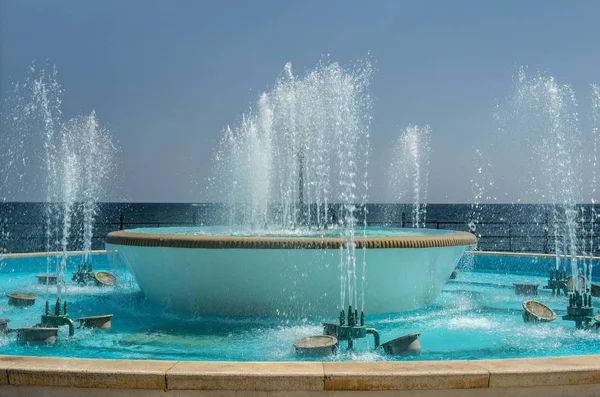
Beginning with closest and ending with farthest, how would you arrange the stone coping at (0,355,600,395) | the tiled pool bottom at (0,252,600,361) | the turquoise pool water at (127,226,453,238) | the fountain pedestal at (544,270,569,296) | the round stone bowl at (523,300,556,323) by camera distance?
1. the stone coping at (0,355,600,395)
2. the tiled pool bottom at (0,252,600,361)
3. the round stone bowl at (523,300,556,323)
4. the turquoise pool water at (127,226,453,238)
5. the fountain pedestal at (544,270,569,296)

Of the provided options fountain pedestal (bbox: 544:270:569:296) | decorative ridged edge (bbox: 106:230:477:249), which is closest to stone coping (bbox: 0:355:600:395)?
decorative ridged edge (bbox: 106:230:477:249)

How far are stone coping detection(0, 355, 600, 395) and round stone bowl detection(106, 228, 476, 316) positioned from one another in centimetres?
330

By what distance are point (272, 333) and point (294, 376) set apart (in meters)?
3.04

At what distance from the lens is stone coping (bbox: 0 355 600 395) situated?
3.88 m

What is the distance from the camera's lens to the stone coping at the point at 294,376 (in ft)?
12.7

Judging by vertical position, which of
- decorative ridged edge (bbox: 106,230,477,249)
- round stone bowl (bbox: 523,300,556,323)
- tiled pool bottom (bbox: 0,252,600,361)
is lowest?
tiled pool bottom (bbox: 0,252,600,361)

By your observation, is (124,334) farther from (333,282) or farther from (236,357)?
(333,282)

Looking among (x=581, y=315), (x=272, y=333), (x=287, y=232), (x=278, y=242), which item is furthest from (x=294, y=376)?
(x=287, y=232)

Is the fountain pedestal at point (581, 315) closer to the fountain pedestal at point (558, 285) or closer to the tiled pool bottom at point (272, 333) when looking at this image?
the tiled pool bottom at point (272, 333)

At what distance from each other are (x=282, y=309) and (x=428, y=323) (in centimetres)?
193

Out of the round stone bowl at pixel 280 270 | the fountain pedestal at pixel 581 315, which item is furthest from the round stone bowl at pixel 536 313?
the round stone bowl at pixel 280 270

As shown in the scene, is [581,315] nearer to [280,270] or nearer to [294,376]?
[280,270]

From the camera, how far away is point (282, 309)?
25.4 ft

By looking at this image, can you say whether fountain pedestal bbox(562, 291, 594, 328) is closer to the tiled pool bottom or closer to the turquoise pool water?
the tiled pool bottom
